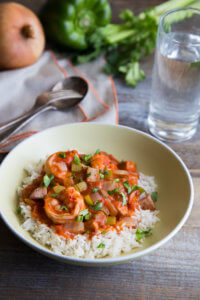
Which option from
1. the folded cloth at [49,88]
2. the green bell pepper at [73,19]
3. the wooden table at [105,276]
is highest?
the green bell pepper at [73,19]

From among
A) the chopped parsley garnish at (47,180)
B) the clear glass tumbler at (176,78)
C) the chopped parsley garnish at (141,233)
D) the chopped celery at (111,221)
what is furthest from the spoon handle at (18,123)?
the chopped parsley garnish at (141,233)

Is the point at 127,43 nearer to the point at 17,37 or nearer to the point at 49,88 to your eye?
the point at 49,88

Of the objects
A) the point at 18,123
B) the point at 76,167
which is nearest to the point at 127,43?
the point at 18,123

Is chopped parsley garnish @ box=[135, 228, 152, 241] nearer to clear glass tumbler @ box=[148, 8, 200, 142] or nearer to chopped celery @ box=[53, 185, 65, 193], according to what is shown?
chopped celery @ box=[53, 185, 65, 193]

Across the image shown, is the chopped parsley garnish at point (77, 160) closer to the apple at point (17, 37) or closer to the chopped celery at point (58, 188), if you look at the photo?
the chopped celery at point (58, 188)

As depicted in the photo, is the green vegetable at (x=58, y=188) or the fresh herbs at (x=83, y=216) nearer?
the fresh herbs at (x=83, y=216)

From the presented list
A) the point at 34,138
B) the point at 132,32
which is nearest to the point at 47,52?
the point at 132,32

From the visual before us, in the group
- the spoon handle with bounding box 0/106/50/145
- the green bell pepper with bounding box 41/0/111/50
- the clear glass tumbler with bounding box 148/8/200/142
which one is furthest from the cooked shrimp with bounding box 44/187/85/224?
the green bell pepper with bounding box 41/0/111/50
